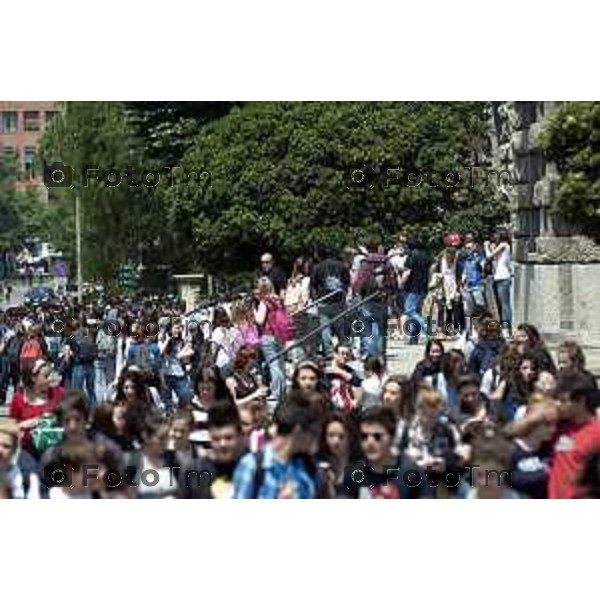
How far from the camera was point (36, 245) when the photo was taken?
1766cm

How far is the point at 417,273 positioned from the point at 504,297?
0.70 meters

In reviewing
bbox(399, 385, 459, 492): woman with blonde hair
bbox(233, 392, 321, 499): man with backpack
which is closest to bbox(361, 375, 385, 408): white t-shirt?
bbox(399, 385, 459, 492): woman with blonde hair

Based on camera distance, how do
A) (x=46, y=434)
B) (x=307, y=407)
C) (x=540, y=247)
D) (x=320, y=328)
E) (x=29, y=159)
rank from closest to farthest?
(x=307, y=407) → (x=46, y=434) → (x=320, y=328) → (x=29, y=159) → (x=540, y=247)

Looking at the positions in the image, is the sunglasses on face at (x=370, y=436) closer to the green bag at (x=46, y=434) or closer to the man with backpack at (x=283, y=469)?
the man with backpack at (x=283, y=469)

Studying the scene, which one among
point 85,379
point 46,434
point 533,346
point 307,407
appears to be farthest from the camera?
point 85,379

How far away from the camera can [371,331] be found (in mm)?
13086

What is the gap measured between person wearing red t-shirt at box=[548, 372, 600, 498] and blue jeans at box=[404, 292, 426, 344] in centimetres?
219

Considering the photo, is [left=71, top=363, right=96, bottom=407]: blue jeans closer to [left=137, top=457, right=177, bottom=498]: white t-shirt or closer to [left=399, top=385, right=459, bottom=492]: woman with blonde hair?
[left=137, top=457, right=177, bottom=498]: white t-shirt

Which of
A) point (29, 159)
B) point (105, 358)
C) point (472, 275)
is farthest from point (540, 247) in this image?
point (29, 159)

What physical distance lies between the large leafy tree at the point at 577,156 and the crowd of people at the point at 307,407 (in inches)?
35.4

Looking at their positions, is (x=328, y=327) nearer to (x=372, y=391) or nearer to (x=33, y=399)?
(x=372, y=391)

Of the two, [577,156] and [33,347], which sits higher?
[577,156]
